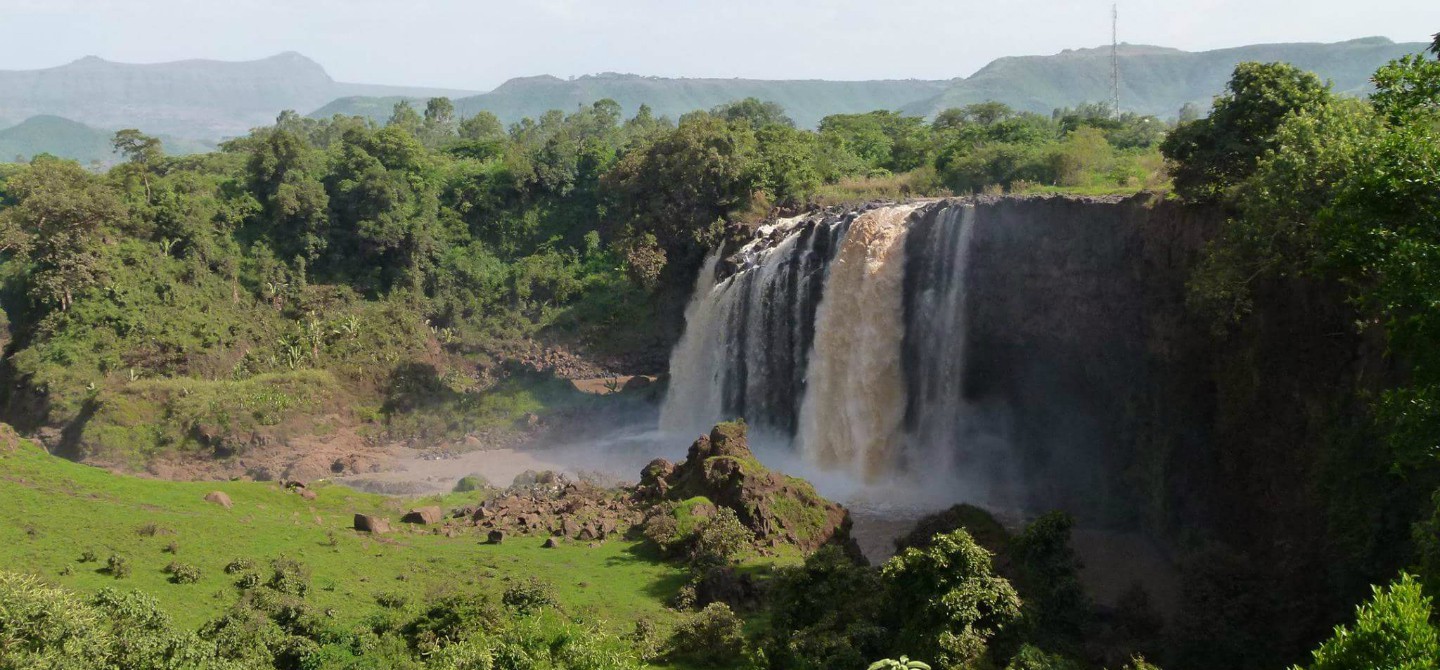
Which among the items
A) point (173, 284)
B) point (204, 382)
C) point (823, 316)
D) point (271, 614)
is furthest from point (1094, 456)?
point (173, 284)

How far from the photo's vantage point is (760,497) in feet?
78.0

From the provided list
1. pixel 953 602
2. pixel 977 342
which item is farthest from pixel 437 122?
pixel 953 602

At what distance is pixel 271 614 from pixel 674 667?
614 centimetres

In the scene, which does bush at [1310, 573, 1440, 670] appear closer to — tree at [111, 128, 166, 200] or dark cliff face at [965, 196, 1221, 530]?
dark cliff face at [965, 196, 1221, 530]

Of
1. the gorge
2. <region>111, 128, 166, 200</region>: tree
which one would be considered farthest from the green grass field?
<region>111, 128, 166, 200</region>: tree

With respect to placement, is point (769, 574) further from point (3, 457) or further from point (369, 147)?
point (369, 147)

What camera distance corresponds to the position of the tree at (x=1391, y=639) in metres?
9.34

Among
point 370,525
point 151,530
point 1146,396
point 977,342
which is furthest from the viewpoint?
point 977,342

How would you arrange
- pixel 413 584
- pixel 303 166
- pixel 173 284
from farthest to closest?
pixel 303 166
pixel 173 284
pixel 413 584

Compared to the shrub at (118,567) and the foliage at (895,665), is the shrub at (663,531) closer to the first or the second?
the shrub at (118,567)

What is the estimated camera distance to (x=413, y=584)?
20.5 m

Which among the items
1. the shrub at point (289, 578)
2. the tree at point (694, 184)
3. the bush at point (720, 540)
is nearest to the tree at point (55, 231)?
the tree at point (694, 184)

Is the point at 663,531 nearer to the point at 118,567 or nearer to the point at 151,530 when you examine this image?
the point at 151,530

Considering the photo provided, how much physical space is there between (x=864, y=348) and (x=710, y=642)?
13232 mm
